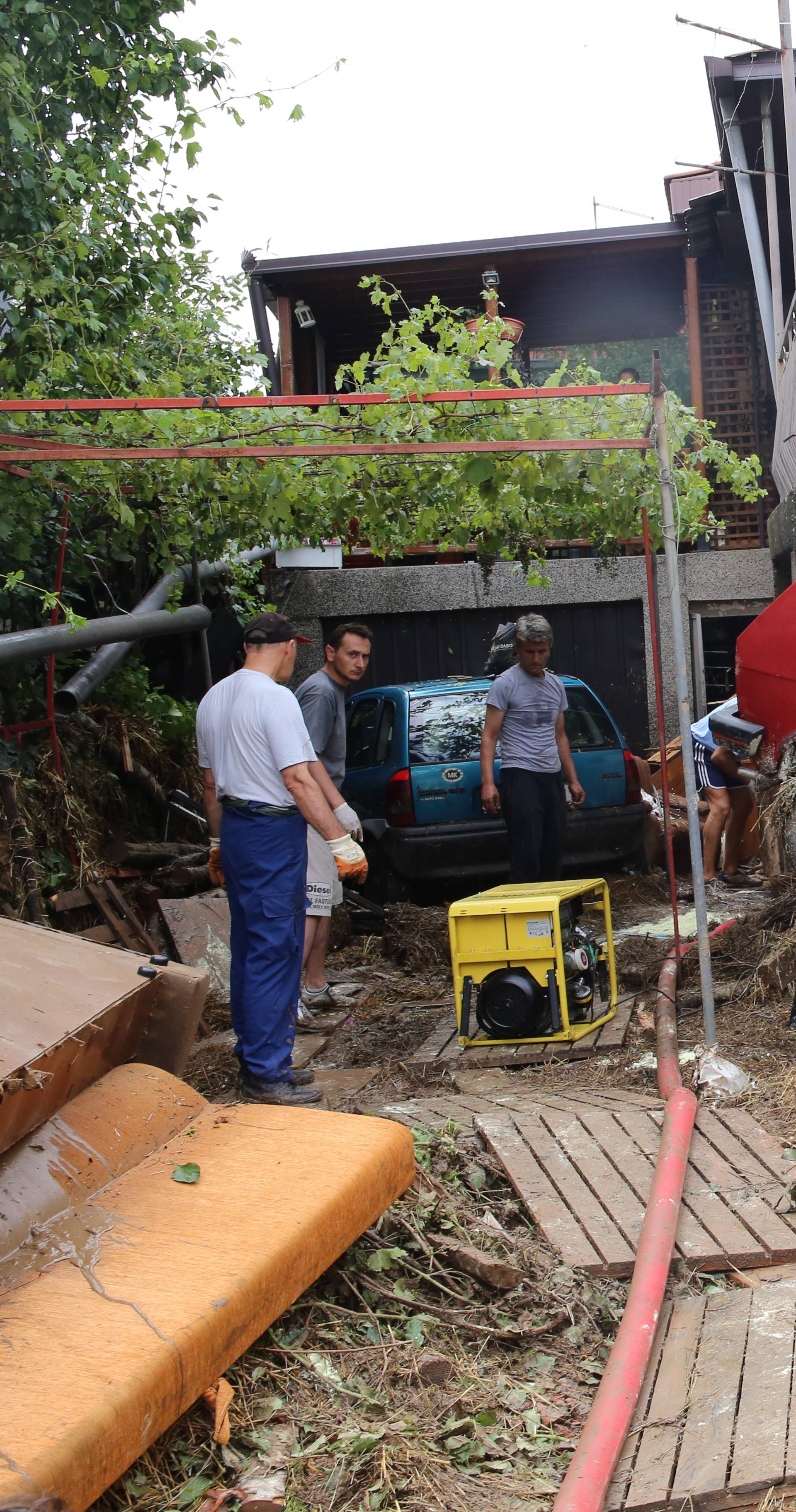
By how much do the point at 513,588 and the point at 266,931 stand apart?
8951 mm

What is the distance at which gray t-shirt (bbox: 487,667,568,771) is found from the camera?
691 cm

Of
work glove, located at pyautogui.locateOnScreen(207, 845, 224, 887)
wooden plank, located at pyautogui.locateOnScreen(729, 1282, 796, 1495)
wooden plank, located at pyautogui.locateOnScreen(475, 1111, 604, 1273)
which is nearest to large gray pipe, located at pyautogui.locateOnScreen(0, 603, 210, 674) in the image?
work glove, located at pyautogui.locateOnScreen(207, 845, 224, 887)

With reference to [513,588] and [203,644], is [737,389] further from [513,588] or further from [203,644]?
[203,644]

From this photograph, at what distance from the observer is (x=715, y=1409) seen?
8.65ft

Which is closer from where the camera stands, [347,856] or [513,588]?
[347,856]

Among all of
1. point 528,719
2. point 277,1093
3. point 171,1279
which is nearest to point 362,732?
point 528,719

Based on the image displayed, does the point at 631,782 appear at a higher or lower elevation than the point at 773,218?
lower

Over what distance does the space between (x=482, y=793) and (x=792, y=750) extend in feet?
6.74

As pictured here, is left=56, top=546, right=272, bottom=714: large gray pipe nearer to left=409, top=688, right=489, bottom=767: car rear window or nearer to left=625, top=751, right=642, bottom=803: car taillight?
left=409, top=688, right=489, bottom=767: car rear window

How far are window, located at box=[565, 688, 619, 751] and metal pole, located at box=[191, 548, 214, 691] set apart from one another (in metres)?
2.69

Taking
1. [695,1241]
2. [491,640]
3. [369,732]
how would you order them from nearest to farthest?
[695,1241] < [369,732] < [491,640]

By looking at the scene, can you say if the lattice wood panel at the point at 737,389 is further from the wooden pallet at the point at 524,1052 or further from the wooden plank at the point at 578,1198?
the wooden plank at the point at 578,1198

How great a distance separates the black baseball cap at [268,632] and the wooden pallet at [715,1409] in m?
2.85

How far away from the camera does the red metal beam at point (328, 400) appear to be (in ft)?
15.7
